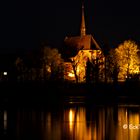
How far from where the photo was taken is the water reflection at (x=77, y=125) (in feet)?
87.0

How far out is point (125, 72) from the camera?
80.2 m

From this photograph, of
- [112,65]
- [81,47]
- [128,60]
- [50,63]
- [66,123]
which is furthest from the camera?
[81,47]

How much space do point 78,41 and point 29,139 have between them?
8692cm

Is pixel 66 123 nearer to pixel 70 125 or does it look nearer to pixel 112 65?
pixel 70 125

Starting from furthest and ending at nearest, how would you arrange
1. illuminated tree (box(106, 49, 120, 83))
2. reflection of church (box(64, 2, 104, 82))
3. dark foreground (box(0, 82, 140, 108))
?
reflection of church (box(64, 2, 104, 82)), illuminated tree (box(106, 49, 120, 83)), dark foreground (box(0, 82, 140, 108))

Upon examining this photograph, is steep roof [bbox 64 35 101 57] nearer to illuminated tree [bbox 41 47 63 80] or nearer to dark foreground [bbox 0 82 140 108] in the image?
illuminated tree [bbox 41 47 63 80]

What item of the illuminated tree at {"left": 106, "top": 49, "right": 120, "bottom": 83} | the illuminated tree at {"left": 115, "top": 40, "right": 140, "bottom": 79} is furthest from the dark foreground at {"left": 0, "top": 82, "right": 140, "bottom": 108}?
the illuminated tree at {"left": 115, "top": 40, "right": 140, "bottom": 79}

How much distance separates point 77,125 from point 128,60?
1965 inches

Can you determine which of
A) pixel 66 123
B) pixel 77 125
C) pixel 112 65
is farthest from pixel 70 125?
pixel 112 65

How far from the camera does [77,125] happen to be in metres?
31.4

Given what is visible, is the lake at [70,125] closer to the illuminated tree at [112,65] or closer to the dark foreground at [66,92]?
the dark foreground at [66,92]

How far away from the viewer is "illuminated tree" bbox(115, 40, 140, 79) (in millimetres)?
80312

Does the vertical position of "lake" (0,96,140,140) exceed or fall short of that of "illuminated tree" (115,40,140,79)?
it falls short

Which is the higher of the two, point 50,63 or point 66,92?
point 50,63
